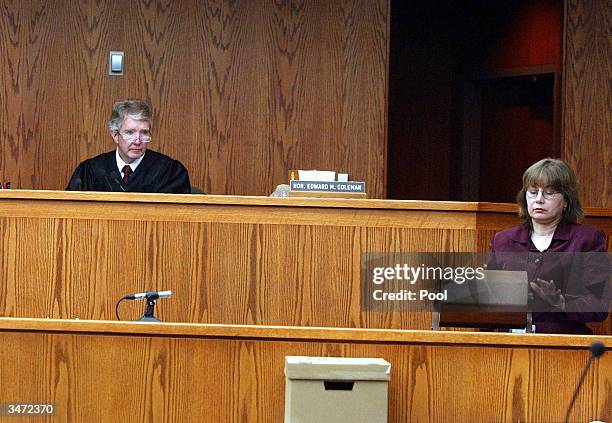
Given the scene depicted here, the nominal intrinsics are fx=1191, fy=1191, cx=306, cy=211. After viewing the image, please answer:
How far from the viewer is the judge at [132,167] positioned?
236 inches

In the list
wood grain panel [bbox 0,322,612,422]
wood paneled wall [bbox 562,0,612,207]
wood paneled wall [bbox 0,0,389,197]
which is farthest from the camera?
wood paneled wall [bbox 562,0,612,207]

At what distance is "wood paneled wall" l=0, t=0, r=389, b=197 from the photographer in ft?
24.7

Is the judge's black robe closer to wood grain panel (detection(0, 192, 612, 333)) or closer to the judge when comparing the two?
the judge

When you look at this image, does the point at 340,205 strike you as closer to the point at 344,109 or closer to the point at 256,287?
the point at 256,287

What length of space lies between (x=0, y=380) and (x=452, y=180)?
6838 millimetres

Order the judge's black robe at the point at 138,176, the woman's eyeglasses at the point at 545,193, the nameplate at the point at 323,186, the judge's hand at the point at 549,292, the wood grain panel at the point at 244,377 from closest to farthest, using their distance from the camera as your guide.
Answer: the wood grain panel at the point at 244,377 < the judge's hand at the point at 549,292 < the woman's eyeglasses at the point at 545,193 < the nameplate at the point at 323,186 < the judge's black robe at the point at 138,176

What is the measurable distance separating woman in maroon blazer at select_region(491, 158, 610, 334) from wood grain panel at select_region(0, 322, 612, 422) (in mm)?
323

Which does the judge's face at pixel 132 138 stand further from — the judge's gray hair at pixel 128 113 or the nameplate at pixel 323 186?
the nameplate at pixel 323 186

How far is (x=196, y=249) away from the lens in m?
5.36

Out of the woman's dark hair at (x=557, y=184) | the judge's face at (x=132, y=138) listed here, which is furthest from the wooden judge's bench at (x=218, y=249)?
the judge's face at (x=132, y=138)

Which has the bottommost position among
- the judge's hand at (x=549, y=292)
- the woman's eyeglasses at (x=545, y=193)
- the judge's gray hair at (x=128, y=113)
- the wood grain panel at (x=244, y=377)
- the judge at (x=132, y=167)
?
the wood grain panel at (x=244, y=377)

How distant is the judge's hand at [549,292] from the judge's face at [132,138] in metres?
2.89

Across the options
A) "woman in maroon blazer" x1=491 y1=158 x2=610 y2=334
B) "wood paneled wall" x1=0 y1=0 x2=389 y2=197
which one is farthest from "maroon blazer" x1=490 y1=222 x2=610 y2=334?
"wood paneled wall" x1=0 y1=0 x2=389 y2=197

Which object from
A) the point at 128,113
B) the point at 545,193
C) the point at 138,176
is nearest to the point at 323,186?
the point at 138,176
